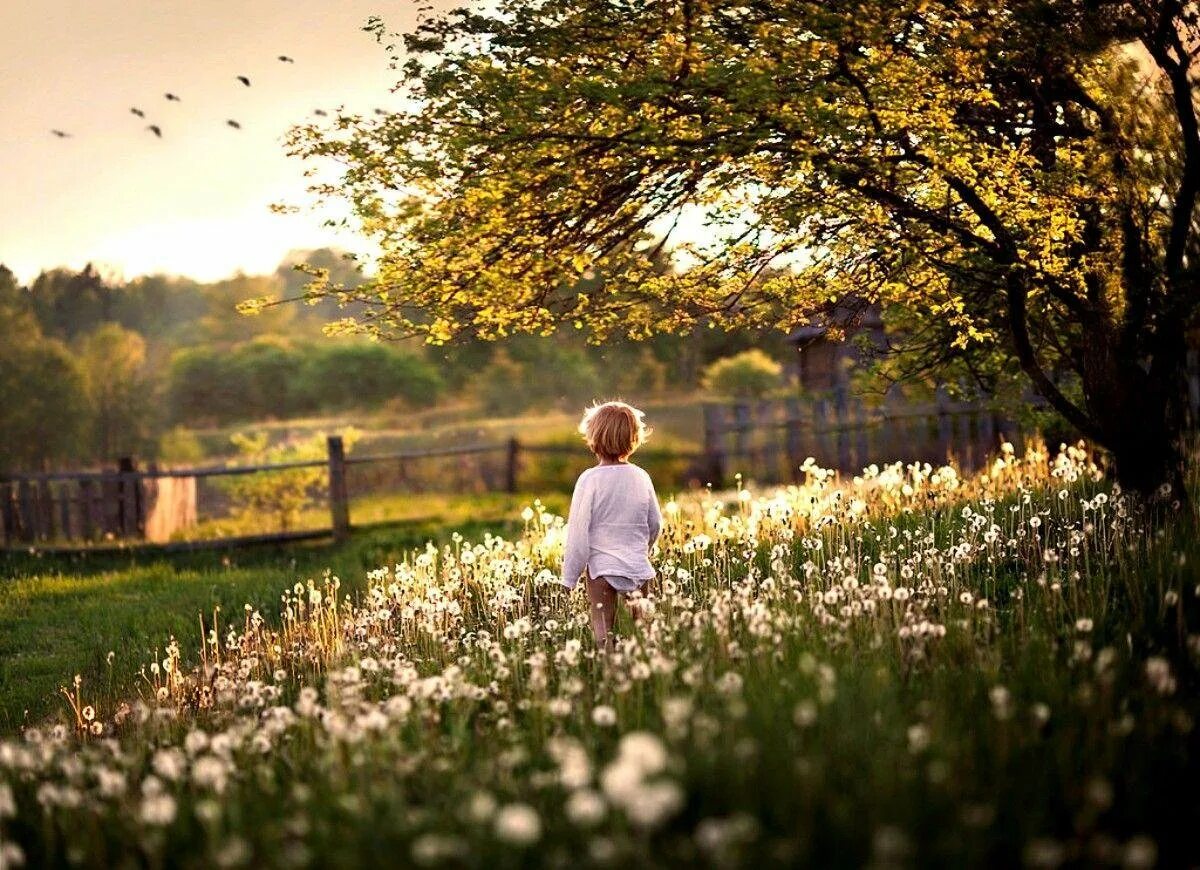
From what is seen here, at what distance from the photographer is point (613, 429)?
7008 mm

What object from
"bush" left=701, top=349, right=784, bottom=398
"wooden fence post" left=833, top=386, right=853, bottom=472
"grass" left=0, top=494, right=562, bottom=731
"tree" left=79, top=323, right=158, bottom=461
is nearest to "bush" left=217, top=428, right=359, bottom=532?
"grass" left=0, top=494, right=562, bottom=731

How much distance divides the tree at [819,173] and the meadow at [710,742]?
71.7 inches

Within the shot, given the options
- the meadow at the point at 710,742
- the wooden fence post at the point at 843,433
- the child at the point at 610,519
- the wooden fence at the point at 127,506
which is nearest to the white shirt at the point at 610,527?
the child at the point at 610,519

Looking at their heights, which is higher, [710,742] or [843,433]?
[843,433]

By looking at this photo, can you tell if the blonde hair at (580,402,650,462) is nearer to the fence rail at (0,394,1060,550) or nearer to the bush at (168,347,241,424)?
the fence rail at (0,394,1060,550)

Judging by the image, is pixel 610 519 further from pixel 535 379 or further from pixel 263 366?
pixel 263 366

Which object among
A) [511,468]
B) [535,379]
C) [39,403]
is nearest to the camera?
[511,468]

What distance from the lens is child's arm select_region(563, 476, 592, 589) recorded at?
6973 millimetres

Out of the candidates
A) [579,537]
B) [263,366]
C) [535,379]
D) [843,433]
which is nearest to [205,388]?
[263,366]

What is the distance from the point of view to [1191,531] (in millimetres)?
7281

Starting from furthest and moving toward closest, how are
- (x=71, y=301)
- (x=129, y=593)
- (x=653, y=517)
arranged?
(x=71, y=301) → (x=129, y=593) → (x=653, y=517)

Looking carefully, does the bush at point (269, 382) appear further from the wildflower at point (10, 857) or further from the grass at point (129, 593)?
the wildflower at point (10, 857)

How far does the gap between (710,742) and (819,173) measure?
4717 mm

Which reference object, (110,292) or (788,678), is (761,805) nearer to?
(788,678)
